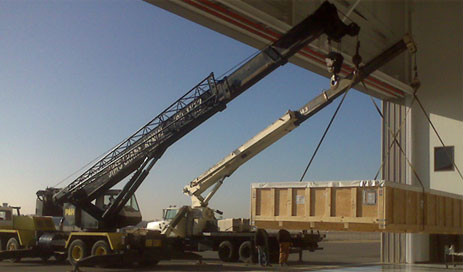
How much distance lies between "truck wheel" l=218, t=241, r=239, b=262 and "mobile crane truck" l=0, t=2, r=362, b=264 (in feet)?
7.33

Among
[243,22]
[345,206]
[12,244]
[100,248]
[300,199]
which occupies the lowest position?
[12,244]

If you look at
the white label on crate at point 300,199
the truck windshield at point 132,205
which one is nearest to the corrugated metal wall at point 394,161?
the white label on crate at point 300,199

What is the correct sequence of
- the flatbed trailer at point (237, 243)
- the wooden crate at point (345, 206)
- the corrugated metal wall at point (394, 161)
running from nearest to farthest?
the wooden crate at point (345, 206) → the corrugated metal wall at point (394, 161) → the flatbed trailer at point (237, 243)

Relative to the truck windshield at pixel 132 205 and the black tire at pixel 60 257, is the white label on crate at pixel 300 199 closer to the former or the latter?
the truck windshield at pixel 132 205

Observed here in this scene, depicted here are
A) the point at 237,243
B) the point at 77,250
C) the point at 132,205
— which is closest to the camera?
the point at 77,250

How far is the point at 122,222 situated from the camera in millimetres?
19469

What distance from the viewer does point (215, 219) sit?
23.5 meters

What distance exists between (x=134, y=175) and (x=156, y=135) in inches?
62.5

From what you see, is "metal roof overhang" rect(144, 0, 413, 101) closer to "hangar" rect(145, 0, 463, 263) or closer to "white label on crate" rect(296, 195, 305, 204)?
"hangar" rect(145, 0, 463, 263)

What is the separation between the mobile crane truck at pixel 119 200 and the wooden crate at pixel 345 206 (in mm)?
4535

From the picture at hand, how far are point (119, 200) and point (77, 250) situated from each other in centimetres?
210

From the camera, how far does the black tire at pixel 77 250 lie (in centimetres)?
1783

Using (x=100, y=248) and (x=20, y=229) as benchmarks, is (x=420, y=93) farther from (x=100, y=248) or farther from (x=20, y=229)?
(x=20, y=229)

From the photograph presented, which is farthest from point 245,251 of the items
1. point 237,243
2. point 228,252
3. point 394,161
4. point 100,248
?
point 394,161
